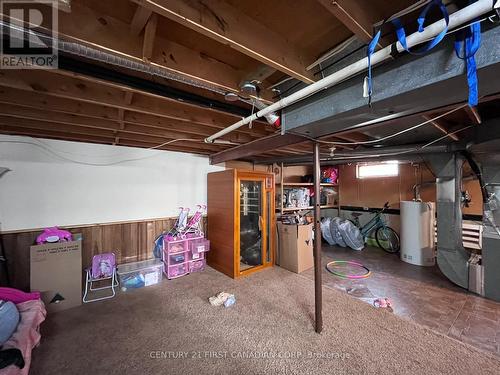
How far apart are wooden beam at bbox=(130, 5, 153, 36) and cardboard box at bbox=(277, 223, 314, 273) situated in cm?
313

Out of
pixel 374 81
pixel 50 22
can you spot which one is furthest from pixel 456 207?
pixel 50 22

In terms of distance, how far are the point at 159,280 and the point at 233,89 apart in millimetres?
2912

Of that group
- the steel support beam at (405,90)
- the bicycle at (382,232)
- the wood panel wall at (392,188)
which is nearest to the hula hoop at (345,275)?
the bicycle at (382,232)

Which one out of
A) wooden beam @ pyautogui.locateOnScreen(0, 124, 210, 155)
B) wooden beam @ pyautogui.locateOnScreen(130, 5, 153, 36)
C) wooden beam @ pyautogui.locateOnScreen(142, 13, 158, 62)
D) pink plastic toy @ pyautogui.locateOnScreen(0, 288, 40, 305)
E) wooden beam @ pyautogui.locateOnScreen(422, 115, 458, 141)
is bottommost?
pink plastic toy @ pyautogui.locateOnScreen(0, 288, 40, 305)

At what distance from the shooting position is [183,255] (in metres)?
3.41

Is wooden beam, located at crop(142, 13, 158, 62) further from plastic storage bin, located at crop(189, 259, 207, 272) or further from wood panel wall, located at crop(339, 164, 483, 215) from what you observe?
wood panel wall, located at crop(339, 164, 483, 215)

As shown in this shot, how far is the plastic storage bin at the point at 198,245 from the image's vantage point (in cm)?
341

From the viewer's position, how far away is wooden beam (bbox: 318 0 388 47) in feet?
2.67

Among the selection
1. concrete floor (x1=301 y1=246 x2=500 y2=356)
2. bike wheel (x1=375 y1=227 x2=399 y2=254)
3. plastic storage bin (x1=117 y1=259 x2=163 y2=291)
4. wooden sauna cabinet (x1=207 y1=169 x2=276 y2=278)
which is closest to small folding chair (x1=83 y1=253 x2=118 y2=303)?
plastic storage bin (x1=117 y1=259 x2=163 y2=291)

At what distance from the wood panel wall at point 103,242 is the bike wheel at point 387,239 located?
14.6 ft

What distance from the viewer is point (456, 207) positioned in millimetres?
2822

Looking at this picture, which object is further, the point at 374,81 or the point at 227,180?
the point at 227,180

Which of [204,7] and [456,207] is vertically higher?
[204,7]

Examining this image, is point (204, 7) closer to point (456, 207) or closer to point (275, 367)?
point (275, 367)
